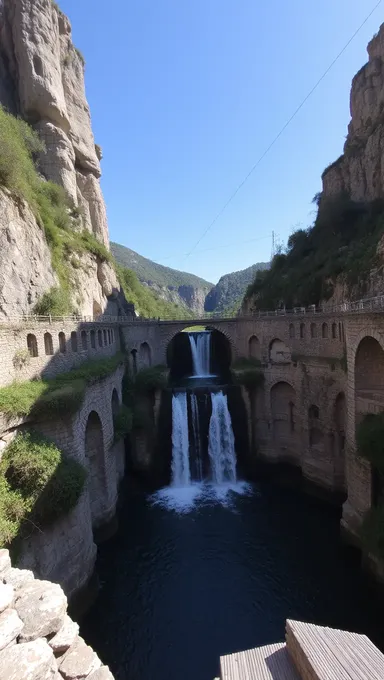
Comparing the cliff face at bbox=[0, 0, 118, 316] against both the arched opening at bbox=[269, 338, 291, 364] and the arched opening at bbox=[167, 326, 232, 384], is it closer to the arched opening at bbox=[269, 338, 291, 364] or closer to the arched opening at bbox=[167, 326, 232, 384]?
the arched opening at bbox=[167, 326, 232, 384]

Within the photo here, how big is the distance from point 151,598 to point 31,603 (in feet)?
38.4

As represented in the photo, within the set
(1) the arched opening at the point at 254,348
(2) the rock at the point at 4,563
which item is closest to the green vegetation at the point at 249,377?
(1) the arched opening at the point at 254,348

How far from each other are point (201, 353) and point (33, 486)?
32217mm

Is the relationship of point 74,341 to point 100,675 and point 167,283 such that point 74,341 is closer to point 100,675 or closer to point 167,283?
point 100,675

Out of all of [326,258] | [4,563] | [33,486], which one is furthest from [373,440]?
[326,258]

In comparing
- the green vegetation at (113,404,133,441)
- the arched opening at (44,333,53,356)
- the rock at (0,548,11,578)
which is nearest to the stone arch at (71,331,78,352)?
the arched opening at (44,333,53,356)

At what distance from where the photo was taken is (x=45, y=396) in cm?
1359

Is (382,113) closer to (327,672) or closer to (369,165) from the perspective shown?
(369,165)

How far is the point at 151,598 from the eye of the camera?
1476cm

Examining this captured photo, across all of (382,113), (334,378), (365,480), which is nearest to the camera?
(365,480)

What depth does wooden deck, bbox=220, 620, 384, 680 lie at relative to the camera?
5.31m

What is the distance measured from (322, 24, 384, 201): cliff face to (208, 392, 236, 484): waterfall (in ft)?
83.6

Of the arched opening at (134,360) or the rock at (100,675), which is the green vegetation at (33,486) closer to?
the rock at (100,675)

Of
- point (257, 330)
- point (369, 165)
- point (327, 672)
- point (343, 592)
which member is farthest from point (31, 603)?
point (369, 165)
